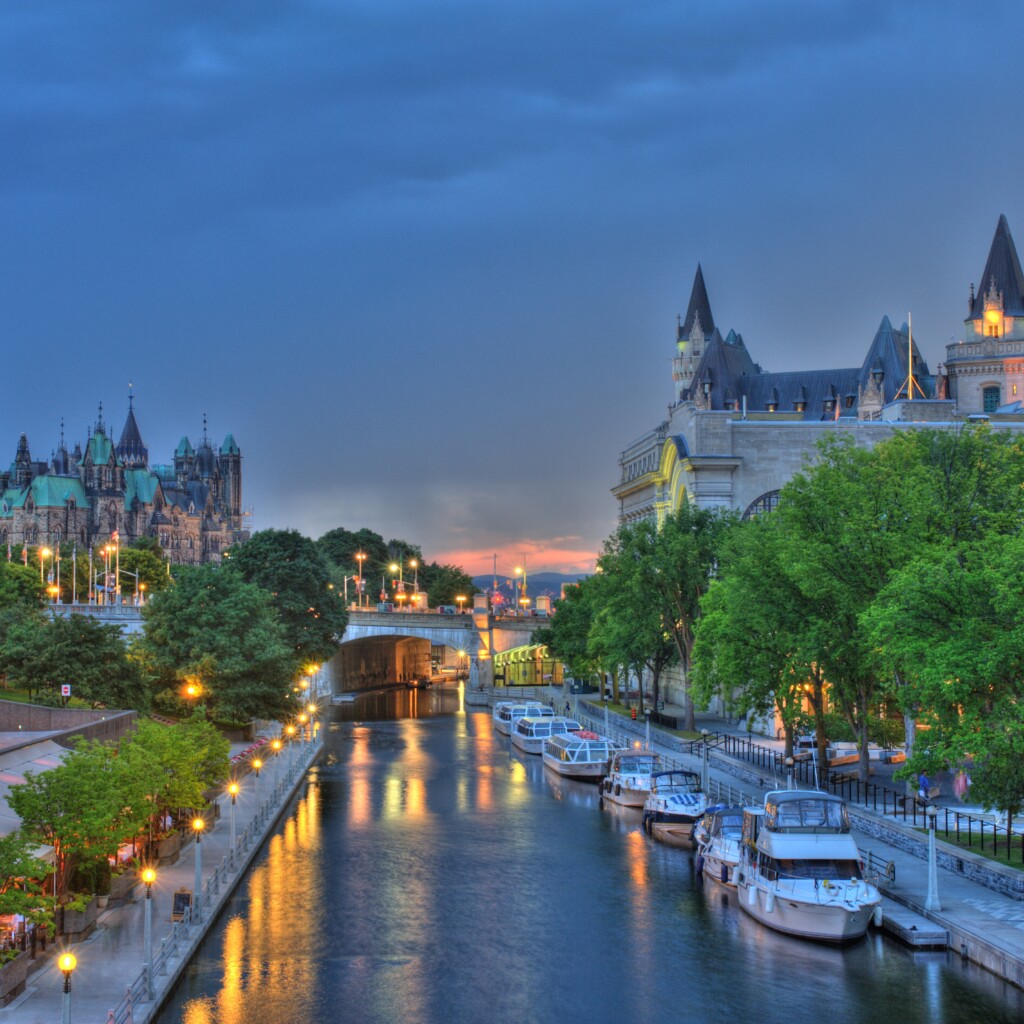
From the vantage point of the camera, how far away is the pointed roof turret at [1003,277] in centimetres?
14825

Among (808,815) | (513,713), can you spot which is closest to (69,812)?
(808,815)

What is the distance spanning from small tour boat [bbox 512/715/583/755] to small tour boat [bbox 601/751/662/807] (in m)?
22.1

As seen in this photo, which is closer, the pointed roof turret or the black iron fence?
the black iron fence

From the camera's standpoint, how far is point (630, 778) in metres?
65.1

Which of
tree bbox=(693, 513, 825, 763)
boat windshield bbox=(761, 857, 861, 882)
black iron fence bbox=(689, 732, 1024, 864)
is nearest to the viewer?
boat windshield bbox=(761, 857, 861, 882)

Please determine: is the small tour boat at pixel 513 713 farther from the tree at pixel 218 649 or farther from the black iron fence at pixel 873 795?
the black iron fence at pixel 873 795

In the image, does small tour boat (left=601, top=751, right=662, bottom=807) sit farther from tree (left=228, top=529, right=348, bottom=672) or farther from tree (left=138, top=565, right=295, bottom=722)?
tree (left=228, top=529, right=348, bottom=672)

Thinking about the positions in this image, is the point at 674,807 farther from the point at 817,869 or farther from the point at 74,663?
the point at 74,663

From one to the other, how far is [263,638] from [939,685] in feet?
164

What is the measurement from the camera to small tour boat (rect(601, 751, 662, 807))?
211 feet

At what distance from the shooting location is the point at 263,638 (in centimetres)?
8050

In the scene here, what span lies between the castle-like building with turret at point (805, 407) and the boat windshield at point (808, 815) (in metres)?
60.1

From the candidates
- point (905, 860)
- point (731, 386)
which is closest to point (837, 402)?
point (731, 386)

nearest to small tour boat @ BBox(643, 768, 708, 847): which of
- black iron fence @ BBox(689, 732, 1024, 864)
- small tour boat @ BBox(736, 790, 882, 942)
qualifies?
black iron fence @ BBox(689, 732, 1024, 864)
